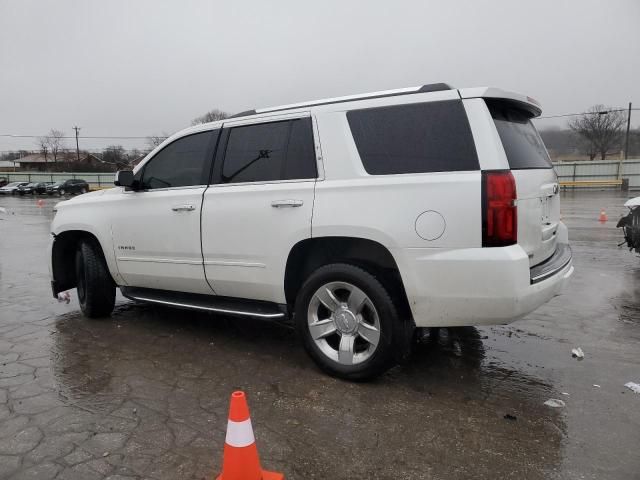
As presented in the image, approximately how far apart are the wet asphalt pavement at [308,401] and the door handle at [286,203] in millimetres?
1285

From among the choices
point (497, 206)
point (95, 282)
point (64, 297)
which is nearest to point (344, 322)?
point (497, 206)

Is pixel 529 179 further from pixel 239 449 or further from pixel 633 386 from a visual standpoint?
pixel 239 449

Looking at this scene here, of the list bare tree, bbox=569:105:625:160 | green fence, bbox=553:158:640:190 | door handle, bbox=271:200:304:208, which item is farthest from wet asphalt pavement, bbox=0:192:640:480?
bare tree, bbox=569:105:625:160

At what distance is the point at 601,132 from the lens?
212ft

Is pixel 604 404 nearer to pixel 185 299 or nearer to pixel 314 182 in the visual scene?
pixel 314 182

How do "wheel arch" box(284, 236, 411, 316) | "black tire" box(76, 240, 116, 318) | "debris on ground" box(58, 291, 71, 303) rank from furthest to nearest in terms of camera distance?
"debris on ground" box(58, 291, 71, 303) → "black tire" box(76, 240, 116, 318) → "wheel arch" box(284, 236, 411, 316)

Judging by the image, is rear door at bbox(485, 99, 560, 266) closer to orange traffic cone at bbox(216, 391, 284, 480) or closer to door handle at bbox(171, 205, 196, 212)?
orange traffic cone at bbox(216, 391, 284, 480)

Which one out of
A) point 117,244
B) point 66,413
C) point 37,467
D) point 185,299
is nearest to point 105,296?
point 117,244

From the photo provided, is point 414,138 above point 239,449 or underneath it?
above

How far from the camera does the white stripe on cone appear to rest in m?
2.26

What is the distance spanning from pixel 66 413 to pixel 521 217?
10.4 ft

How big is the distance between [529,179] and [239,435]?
95.1 inches

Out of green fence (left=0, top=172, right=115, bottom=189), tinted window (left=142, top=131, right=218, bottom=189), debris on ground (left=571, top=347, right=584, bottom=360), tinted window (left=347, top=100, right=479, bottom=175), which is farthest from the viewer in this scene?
green fence (left=0, top=172, right=115, bottom=189)

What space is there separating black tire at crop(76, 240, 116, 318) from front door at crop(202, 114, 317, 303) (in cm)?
152
